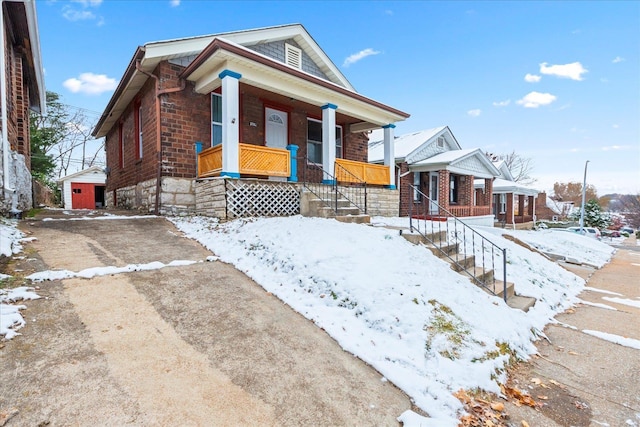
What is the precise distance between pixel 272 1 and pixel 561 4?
32.9 feet

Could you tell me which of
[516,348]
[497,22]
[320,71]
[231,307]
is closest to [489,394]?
[516,348]

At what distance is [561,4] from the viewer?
10086mm

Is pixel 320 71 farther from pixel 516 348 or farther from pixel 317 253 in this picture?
pixel 516 348

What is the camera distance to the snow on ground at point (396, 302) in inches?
111

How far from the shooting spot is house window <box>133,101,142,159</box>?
10148 mm

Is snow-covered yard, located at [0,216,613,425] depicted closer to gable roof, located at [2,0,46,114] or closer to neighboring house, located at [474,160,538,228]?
gable roof, located at [2,0,46,114]

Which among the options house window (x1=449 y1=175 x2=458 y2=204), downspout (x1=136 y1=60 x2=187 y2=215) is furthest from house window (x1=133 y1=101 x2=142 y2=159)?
house window (x1=449 y1=175 x2=458 y2=204)

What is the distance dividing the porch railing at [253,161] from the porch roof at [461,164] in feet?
32.6

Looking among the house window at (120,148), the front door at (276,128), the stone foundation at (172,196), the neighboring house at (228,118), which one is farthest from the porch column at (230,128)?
the house window at (120,148)

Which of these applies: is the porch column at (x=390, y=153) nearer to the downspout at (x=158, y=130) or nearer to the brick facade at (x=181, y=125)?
the brick facade at (x=181, y=125)

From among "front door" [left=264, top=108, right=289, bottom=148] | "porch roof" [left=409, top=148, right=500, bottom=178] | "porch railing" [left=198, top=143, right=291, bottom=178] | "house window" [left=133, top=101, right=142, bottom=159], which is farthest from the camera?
"porch roof" [left=409, top=148, right=500, bottom=178]

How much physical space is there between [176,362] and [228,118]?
19.6 feet

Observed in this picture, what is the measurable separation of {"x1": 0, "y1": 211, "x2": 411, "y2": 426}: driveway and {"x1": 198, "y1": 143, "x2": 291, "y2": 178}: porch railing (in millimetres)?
4093

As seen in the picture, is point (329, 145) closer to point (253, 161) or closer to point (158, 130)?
point (253, 161)
